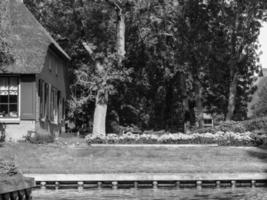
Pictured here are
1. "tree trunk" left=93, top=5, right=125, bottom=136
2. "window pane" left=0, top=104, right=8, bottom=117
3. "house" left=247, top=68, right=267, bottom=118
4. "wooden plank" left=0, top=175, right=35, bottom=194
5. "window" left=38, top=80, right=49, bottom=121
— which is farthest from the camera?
"house" left=247, top=68, right=267, bottom=118

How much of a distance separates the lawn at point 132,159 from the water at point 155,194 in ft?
8.91

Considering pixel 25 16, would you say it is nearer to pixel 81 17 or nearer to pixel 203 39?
pixel 81 17

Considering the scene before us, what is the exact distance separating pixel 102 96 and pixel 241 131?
1018cm

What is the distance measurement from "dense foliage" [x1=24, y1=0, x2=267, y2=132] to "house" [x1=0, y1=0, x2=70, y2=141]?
621 centimetres

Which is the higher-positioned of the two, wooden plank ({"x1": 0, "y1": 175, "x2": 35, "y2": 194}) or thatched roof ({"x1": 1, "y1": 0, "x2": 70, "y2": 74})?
thatched roof ({"x1": 1, "y1": 0, "x2": 70, "y2": 74})

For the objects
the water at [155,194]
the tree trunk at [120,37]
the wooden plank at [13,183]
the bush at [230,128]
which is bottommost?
the water at [155,194]

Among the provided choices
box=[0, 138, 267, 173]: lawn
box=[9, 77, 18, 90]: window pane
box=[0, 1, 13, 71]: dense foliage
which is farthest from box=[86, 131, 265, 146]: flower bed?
box=[0, 1, 13, 71]: dense foliage

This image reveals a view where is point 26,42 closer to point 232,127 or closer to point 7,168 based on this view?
point 232,127

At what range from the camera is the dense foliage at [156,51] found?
53.2 metres

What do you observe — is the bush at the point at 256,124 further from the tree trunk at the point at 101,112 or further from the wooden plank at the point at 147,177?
the wooden plank at the point at 147,177

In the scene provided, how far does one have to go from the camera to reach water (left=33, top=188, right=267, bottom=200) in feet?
88.9

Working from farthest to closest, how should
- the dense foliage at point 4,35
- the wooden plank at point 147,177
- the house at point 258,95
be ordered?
the house at point 258,95
the dense foliage at point 4,35
the wooden plank at point 147,177

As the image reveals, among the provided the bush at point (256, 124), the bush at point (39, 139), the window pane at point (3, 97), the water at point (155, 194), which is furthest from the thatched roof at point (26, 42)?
the bush at point (256, 124)

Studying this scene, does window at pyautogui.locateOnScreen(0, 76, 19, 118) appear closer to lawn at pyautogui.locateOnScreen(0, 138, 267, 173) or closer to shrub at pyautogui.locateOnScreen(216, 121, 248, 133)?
lawn at pyautogui.locateOnScreen(0, 138, 267, 173)
